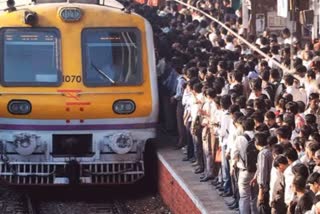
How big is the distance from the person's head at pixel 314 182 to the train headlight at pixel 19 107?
6834 millimetres

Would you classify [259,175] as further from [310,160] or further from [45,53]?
[45,53]

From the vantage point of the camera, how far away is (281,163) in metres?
11.5

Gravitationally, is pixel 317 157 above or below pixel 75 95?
above

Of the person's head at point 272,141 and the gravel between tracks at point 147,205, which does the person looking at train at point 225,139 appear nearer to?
the gravel between tracks at point 147,205

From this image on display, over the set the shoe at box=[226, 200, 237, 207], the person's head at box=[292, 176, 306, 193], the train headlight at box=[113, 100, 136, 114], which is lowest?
the shoe at box=[226, 200, 237, 207]

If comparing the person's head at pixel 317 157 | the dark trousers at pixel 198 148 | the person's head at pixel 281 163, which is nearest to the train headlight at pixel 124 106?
the dark trousers at pixel 198 148

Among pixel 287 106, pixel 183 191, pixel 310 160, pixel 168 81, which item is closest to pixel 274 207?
pixel 310 160

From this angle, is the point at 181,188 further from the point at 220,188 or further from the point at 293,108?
the point at 293,108

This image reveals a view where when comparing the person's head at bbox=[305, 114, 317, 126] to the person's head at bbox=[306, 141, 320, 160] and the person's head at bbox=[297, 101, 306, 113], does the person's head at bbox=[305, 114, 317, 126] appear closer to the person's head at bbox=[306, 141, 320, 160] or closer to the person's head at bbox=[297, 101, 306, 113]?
the person's head at bbox=[297, 101, 306, 113]

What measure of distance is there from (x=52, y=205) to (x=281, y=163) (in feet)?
19.9

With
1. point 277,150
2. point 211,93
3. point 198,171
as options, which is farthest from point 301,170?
point 198,171

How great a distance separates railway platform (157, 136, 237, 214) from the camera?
45.2 feet

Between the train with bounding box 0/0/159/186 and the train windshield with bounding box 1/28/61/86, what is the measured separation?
13mm

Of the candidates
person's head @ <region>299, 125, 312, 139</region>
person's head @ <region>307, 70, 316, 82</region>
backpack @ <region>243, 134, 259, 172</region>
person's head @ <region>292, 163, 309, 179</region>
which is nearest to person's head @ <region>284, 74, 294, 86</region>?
person's head @ <region>307, 70, 316, 82</region>
